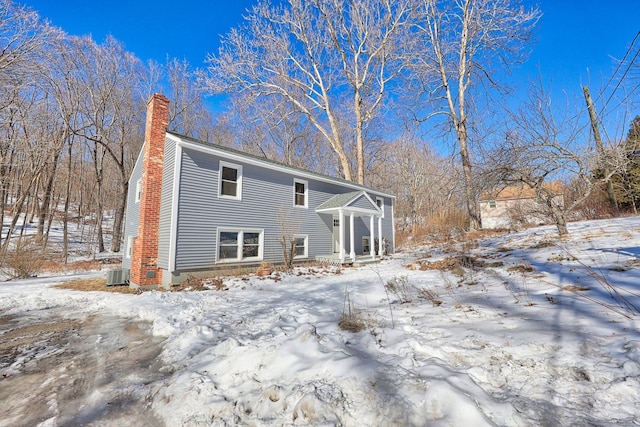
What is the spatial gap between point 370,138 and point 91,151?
23405 millimetres

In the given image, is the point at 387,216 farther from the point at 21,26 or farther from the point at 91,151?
the point at 91,151

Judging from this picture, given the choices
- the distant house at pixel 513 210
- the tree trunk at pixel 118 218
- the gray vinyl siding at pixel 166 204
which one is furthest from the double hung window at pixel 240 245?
the tree trunk at pixel 118 218

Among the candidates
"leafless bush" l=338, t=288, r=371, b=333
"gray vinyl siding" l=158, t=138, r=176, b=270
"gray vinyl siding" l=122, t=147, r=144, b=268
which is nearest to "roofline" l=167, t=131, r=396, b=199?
"gray vinyl siding" l=158, t=138, r=176, b=270

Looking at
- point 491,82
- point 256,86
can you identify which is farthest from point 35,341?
point 491,82

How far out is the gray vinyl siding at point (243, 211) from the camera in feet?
28.7

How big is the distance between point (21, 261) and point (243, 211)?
839 centimetres

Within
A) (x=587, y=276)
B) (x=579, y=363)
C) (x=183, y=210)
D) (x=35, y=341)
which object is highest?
(x=183, y=210)

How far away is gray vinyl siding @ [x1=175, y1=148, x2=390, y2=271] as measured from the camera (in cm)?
874

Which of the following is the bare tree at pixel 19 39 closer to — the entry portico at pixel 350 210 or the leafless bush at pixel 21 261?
the leafless bush at pixel 21 261

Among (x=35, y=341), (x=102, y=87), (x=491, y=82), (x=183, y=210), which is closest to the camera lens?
(x=35, y=341)

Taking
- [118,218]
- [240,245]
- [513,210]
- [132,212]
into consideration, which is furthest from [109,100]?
[513,210]

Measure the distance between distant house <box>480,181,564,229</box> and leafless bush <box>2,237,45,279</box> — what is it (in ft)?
67.2

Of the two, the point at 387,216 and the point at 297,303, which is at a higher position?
the point at 387,216

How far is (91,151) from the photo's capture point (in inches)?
762
